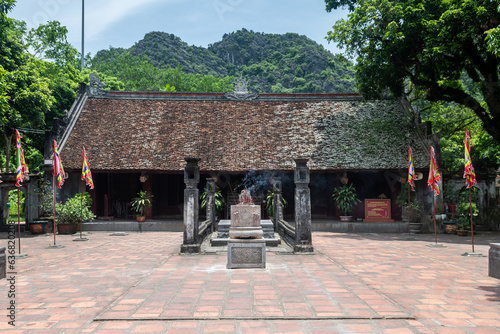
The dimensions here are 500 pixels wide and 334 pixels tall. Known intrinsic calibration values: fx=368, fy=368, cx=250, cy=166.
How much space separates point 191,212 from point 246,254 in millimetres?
2908

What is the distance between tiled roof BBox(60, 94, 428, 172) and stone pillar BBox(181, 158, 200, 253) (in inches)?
248

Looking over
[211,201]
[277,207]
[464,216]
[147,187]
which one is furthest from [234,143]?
[464,216]

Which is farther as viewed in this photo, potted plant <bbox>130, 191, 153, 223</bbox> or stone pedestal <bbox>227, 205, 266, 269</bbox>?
potted plant <bbox>130, 191, 153, 223</bbox>

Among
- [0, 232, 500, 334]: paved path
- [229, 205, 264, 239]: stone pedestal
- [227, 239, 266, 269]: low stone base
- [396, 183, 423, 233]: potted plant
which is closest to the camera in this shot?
[0, 232, 500, 334]: paved path

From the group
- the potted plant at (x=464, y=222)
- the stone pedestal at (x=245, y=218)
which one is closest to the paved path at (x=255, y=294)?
the stone pedestal at (x=245, y=218)

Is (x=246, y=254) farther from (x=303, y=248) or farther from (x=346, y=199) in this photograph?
(x=346, y=199)

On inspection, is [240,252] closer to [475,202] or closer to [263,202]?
[263,202]

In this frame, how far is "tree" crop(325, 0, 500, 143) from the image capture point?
1348 cm

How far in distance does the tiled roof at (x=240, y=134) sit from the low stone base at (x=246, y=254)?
8.77 m

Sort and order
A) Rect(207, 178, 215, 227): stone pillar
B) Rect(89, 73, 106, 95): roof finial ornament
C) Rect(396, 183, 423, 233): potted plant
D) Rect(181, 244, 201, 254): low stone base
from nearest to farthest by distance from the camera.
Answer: Rect(181, 244, 201, 254): low stone base → Rect(207, 178, 215, 227): stone pillar → Rect(396, 183, 423, 233): potted plant → Rect(89, 73, 106, 95): roof finial ornament

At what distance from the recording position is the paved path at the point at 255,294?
16.1ft

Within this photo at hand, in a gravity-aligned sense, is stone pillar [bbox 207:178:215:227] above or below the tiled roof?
below

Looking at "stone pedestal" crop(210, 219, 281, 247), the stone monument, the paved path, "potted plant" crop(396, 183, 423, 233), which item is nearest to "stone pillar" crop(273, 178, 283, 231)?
"stone pedestal" crop(210, 219, 281, 247)

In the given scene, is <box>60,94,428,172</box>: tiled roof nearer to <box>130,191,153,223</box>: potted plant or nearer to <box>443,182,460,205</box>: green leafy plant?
<box>130,191,153,223</box>: potted plant
